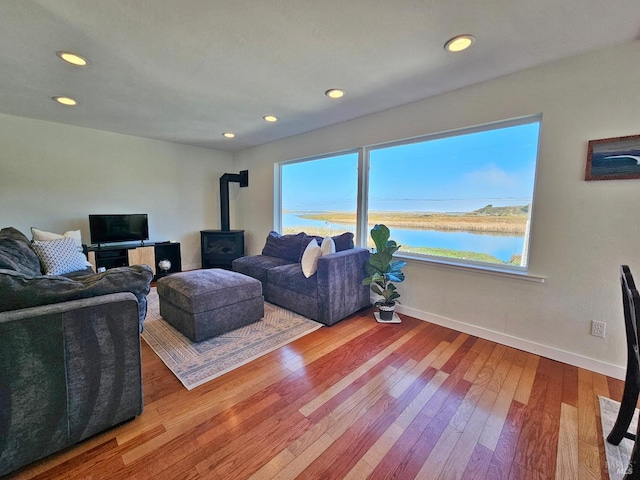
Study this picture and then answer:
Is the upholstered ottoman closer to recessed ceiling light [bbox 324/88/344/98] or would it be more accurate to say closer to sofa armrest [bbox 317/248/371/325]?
sofa armrest [bbox 317/248/371/325]

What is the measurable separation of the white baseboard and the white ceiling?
2.30 meters

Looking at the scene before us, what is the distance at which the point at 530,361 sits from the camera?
218 cm

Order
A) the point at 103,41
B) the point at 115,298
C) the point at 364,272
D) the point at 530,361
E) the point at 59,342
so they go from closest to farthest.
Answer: the point at 59,342
the point at 115,298
the point at 103,41
the point at 530,361
the point at 364,272

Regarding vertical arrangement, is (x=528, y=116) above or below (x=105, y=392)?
above

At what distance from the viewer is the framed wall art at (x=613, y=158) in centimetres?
185

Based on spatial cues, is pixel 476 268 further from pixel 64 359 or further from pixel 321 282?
pixel 64 359

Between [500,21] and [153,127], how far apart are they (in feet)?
13.6

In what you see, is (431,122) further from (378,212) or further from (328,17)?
(328,17)

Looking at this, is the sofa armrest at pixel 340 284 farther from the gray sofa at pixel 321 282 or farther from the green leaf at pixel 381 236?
the green leaf at pixel 381 236

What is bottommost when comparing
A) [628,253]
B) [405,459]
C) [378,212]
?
[405,459]

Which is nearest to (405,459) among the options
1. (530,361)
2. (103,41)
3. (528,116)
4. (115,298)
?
(530,361)

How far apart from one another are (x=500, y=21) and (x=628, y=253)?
71.7 inches

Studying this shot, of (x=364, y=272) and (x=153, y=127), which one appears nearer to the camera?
(x=364, y=272)

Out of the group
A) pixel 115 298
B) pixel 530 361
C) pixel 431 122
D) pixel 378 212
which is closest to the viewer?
pixel 115 298
